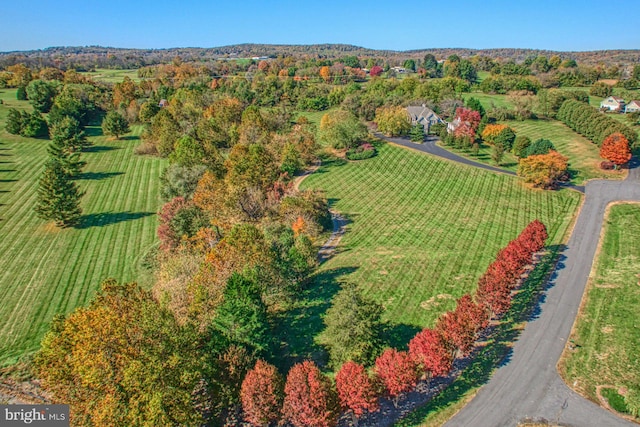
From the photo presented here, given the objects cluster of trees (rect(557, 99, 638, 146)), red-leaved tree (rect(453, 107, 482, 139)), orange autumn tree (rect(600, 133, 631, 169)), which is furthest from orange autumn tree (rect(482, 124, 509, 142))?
orange autumn tree (rect(600, 133, 631, 169))

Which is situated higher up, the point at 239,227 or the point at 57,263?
the point at 239,227

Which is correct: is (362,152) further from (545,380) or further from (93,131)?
(93,131)

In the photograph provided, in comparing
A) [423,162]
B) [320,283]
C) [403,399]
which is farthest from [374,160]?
[403,399]

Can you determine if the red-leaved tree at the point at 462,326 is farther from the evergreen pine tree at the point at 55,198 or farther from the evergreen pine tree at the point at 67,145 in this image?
the evergreen pine tree at the point at 67,145

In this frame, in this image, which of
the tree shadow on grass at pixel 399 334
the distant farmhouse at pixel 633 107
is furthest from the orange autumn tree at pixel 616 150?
the tree shadow on grass at pixel 399 334

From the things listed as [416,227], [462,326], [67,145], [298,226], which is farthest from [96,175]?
[462,326]

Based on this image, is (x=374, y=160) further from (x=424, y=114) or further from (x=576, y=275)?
(x=576, y=275)

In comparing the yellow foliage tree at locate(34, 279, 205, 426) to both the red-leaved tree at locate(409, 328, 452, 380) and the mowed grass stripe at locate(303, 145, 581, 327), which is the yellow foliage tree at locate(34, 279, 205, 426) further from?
the mowed grass stripe at locate(303, 145, 581, 327)
